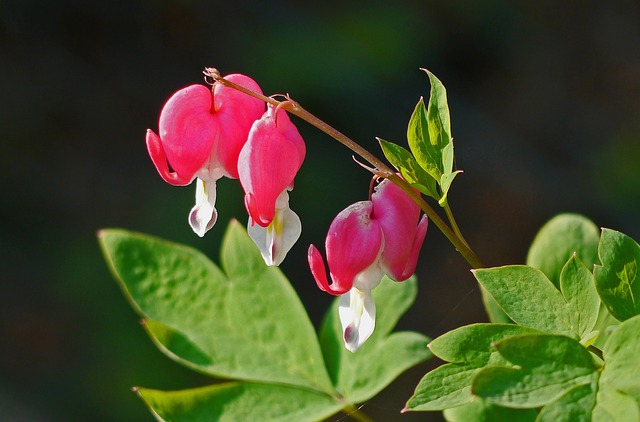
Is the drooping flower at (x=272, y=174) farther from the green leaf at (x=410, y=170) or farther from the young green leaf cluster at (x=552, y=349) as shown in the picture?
the young green leaf cluster at (x=552, y=349)

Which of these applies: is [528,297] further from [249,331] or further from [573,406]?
[249,331]

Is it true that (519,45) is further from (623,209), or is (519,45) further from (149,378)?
(149,378)

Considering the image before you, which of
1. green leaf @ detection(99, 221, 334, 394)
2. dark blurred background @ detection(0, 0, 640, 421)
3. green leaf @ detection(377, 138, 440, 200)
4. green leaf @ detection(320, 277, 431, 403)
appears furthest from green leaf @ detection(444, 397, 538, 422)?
dark blurred background @ detection(0, 0, 640, 421)

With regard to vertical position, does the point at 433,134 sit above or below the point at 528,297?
above

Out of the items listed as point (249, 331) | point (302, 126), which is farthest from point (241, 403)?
point (302, 126)

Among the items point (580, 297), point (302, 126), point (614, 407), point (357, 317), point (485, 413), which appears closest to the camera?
point (614, 407)

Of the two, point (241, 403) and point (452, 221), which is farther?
point (241, 403)

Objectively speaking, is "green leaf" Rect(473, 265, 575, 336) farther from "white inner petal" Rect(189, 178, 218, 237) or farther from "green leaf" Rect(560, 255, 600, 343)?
"white inner petal" Rect(189, 178, 218, 237)

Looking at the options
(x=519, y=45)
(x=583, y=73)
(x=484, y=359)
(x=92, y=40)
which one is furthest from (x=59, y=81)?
(x=484, y=359)
